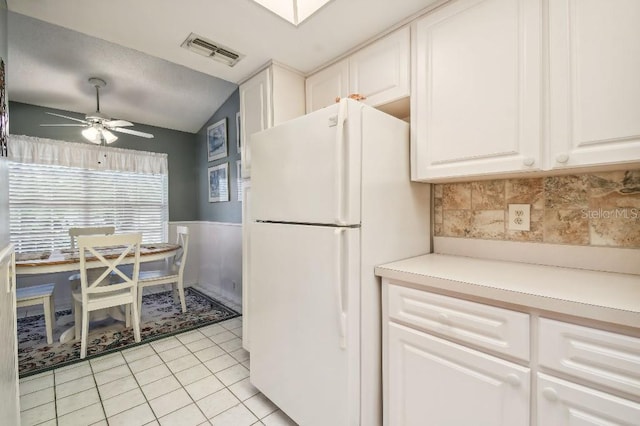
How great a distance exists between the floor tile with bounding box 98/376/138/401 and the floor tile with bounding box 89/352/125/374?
0.26 metres

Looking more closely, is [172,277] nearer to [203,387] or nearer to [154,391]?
[154,391]

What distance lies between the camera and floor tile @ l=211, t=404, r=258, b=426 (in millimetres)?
1615

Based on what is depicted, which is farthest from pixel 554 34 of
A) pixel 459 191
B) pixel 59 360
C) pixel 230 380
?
pixel 59 360

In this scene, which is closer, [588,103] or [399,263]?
[588,103]

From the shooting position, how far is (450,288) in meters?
1.12

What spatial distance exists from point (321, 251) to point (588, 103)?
1163mm

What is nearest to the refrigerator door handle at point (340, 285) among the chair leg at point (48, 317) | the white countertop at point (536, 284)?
the white countertop at point (536, 284)

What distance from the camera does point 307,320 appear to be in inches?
56.4

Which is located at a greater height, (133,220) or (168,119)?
(168,119)

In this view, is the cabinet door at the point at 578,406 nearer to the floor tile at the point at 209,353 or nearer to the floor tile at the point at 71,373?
the floor tile at the point at 209,353

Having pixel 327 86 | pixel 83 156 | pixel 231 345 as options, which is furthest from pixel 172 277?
pixel 327 86

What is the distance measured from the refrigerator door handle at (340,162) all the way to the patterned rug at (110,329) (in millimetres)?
2398

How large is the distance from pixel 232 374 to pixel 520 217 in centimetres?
208

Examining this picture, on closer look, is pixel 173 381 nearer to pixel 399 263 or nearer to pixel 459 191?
pixel 399 263
